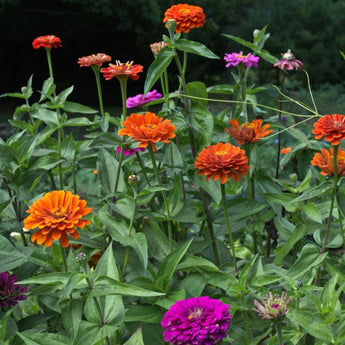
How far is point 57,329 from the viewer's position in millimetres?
1385

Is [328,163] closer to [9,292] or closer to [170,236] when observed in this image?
[170,236]

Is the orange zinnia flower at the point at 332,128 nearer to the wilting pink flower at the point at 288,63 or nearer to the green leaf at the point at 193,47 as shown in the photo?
the green leaf at the point at 193,47

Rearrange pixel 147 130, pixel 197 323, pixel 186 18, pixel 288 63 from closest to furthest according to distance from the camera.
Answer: pixel 197 323 < pixel 147 130 < pixel 186 18 < pixel 288 63

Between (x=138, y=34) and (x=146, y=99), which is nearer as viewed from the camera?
(x=146, y=99)

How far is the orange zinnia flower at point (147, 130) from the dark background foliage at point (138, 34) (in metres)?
4.56

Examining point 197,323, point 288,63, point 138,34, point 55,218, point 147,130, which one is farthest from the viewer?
point 138,34

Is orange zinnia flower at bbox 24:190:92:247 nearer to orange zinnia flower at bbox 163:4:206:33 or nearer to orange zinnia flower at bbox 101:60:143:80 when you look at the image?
orange zinnia flower at bbox 101:60:143:80

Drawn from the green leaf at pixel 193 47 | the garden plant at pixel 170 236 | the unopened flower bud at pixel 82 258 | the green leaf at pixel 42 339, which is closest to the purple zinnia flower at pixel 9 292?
the garden plant at pixel 170 236

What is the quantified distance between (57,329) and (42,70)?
226 inches

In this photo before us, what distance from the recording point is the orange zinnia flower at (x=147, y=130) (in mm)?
1162

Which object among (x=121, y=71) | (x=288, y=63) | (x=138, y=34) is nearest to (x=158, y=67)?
(x=121, y=71)

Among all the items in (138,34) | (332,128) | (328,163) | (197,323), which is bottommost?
(138,34)

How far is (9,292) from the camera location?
1239 mm

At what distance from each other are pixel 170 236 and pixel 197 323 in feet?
1.18
